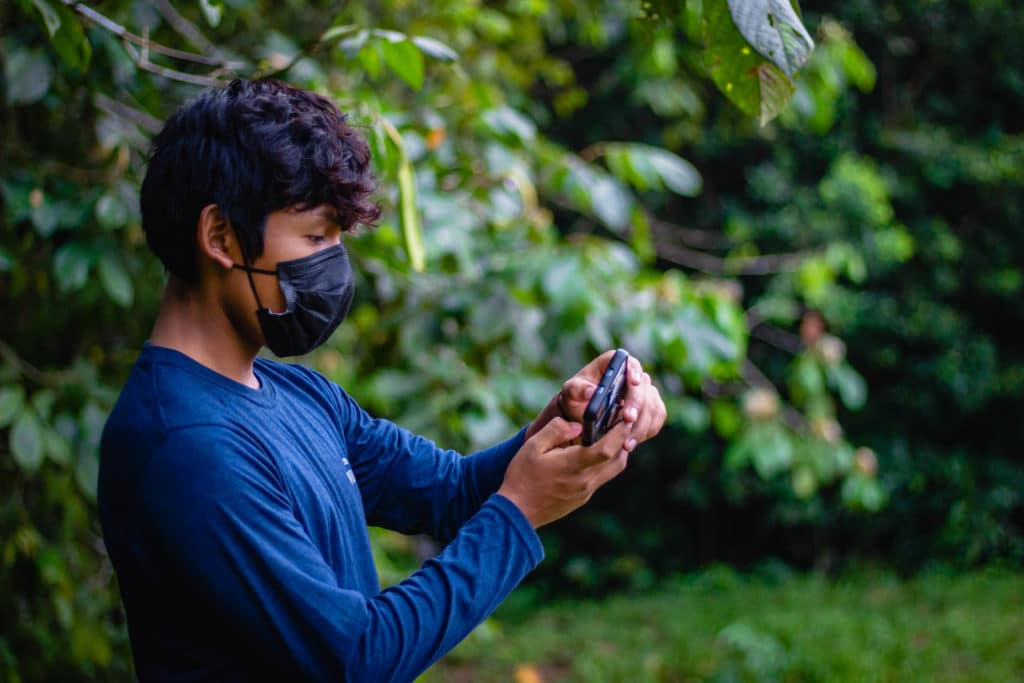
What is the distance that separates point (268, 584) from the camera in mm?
959

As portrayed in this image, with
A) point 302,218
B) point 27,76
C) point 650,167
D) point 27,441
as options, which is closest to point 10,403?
point 27,441

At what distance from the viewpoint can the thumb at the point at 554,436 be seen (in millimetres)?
1114

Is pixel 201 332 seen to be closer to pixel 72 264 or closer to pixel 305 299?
→ pixel 305 299

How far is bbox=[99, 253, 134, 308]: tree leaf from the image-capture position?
1.99 metres

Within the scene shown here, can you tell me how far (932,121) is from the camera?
21.4ft

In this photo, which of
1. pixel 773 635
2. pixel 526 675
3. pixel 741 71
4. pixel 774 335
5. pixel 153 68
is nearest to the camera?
pixel 741 71

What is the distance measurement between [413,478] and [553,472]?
0.34 m

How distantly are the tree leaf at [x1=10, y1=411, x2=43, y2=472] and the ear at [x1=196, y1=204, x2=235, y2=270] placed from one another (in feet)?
3.43

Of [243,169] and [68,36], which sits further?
[68,36]

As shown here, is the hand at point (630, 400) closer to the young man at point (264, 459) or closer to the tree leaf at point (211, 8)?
the young man at point (264, 459)

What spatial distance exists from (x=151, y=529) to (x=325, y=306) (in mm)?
318

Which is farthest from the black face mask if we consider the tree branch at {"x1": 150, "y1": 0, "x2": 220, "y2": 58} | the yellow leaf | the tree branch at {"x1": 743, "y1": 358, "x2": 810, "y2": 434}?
the yellow leaf

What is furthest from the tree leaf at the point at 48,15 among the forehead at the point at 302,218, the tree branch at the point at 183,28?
the tree branch at the point at 183,28

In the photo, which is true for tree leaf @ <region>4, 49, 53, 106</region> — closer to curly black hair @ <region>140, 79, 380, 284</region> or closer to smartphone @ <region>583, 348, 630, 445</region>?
curly black hair @ <region>140, 79, 380, 284</region>
